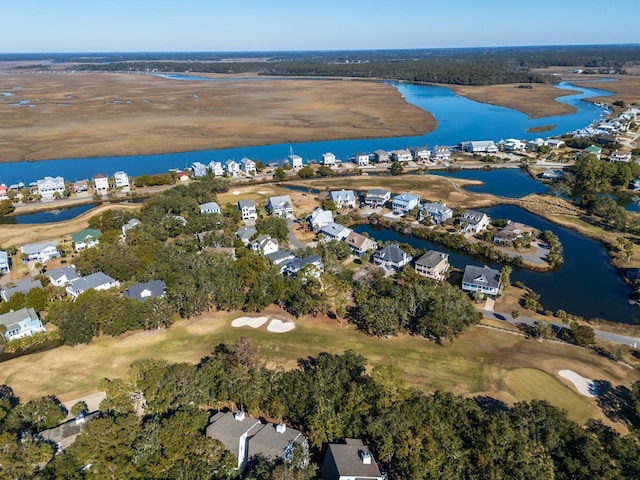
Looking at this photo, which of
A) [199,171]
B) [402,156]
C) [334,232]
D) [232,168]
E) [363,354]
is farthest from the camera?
[402,156]

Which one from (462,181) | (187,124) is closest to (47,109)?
(187,124)

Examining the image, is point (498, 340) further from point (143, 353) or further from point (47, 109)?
point (47, 109)

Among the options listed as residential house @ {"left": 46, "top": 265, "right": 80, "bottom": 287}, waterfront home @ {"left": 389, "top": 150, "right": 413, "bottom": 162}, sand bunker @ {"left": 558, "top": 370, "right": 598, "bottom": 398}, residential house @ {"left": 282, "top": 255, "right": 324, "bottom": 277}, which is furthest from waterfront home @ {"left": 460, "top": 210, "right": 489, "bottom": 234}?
residential house @ {"left": 46, "top": 265, "right": 80, "bottom": 287}

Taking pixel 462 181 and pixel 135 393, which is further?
pixel 462 181

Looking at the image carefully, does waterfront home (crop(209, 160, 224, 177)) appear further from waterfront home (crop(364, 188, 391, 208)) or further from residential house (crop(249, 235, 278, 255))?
residential house (crop(249, 235, 278, 255))

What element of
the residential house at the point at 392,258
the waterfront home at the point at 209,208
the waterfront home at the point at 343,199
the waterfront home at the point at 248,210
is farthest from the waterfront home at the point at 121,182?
the residential house at the point at 392,258

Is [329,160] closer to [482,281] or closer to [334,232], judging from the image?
[334,232]

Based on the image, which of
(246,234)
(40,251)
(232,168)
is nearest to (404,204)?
(246,234)
